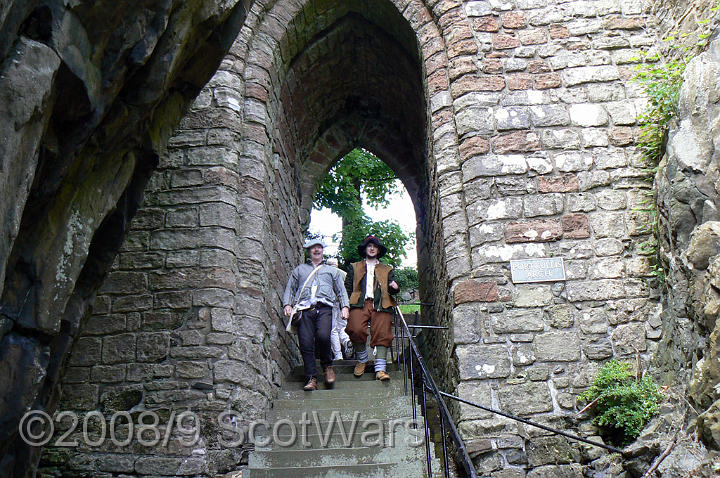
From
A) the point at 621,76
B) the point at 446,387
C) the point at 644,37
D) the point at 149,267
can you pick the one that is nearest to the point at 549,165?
the point at 621,76

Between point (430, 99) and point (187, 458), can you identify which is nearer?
point (187, 458)

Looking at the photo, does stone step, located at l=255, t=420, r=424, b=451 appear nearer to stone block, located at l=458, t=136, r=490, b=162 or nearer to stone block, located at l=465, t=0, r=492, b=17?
stone block, located at l=458, t=136, r=490, b=162

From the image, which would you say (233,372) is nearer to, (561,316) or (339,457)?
(339,457)

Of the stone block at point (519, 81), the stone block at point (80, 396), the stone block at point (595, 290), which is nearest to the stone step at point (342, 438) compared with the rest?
the stone block at point (80, 396)

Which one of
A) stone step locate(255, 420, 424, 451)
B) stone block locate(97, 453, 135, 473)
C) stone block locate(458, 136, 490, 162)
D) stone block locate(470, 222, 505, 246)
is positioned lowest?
stone block locate(97, 453, 135, 473)

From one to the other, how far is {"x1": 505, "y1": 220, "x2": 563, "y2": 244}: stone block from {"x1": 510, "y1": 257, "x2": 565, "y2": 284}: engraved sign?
184 mm

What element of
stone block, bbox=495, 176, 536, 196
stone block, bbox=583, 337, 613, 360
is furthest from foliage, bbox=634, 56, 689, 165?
stone block, bbox=583, 337, 613, 360

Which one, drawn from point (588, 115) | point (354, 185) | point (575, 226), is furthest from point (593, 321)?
point (354, 185)

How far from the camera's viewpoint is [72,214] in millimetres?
3664

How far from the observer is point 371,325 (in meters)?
6.18

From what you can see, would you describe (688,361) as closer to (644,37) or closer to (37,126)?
(644,37)

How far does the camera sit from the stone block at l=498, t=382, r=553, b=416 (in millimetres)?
4973

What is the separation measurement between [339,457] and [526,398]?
146 cm

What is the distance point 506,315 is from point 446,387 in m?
1.00
